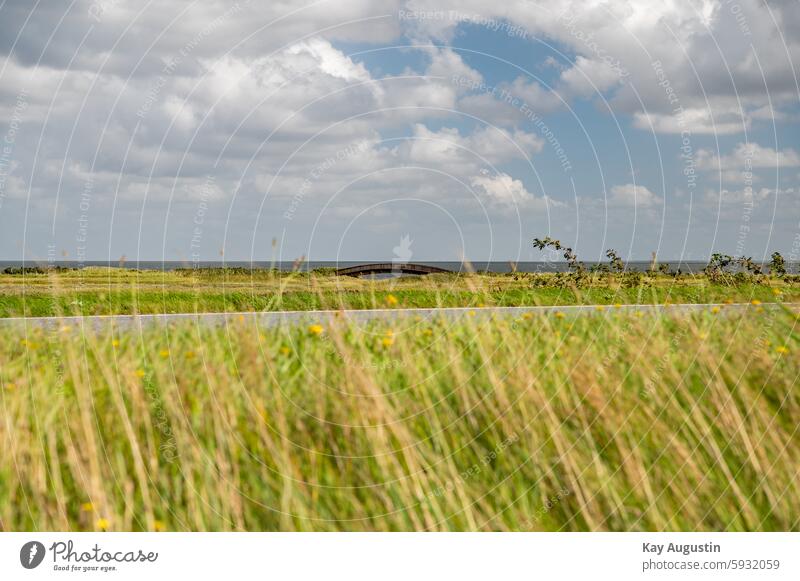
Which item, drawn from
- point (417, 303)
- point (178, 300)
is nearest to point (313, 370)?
point (417, 303)

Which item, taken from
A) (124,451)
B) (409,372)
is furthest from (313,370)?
(124,451)

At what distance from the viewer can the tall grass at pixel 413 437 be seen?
4.02 metres

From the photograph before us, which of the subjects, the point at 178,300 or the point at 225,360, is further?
the point at 178,300

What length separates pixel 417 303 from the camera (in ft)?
55.8

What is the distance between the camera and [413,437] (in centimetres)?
461

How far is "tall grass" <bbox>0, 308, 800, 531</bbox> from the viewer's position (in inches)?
158
